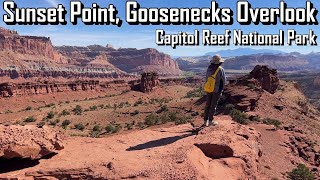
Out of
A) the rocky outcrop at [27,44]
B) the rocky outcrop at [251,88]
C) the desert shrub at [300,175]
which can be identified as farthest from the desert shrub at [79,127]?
the rocky outcrop at [27,44]

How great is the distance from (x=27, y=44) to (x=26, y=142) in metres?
134

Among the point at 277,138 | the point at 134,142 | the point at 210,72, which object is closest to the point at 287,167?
the point at 277,138

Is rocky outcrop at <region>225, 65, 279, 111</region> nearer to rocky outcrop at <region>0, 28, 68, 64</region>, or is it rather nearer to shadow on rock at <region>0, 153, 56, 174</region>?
shadow on rock at <region>0, 153, 56, 174</region>

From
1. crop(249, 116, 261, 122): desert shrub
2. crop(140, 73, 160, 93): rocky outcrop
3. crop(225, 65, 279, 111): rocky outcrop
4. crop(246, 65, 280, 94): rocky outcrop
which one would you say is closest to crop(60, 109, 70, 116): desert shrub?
crop(225, 65, 279, 111): rocky outcrop

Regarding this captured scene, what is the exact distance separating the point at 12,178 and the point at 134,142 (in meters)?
3.45

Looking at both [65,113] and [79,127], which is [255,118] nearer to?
[79,127]

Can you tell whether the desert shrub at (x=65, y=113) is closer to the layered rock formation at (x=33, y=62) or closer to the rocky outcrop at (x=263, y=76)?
the rocky outcrop at (x=263, y=76)

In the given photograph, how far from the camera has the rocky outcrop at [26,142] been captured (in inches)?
283

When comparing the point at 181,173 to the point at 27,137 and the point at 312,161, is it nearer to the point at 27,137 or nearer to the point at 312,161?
the point at 27,137

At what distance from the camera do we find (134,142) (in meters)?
9.39

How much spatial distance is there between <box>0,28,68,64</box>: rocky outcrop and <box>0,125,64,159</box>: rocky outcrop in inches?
4702

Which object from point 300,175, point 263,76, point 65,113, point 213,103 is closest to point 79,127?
point 65,113

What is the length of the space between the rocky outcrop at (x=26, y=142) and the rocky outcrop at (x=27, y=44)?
119 metres

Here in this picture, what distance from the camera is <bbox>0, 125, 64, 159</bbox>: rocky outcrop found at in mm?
7180
